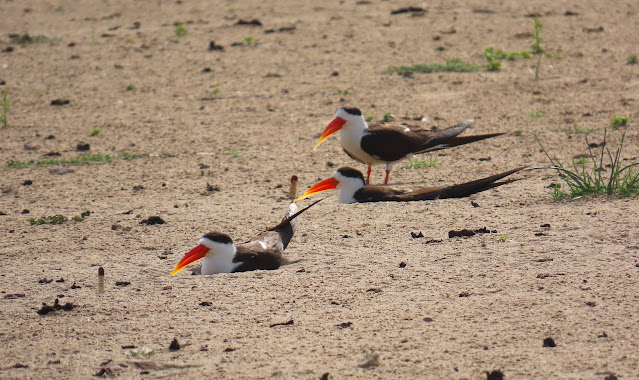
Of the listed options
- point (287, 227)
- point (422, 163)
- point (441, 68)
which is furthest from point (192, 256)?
point (441, 68)

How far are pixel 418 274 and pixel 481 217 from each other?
137cm

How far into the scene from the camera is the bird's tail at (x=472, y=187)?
749cm

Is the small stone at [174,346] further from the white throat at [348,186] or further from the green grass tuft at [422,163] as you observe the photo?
the green grass tuft at [422,163]

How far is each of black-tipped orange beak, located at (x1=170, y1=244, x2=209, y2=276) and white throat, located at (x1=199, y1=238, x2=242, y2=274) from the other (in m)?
0.03

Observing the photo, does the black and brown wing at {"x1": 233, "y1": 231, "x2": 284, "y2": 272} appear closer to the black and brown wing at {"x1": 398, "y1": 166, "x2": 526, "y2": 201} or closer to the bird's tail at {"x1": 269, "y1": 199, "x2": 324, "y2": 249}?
the bird's tail at {"x1": 269, "y1": 199, "x2": 324, "y2": 249}

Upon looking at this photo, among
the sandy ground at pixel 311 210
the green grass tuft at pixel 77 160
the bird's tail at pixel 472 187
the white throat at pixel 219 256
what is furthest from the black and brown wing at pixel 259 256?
the green grass tuft at pixel 77 160

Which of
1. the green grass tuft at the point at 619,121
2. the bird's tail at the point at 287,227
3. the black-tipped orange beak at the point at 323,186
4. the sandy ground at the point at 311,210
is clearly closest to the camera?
the sandy ground at the point at 311,210

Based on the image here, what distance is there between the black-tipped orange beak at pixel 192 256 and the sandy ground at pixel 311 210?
14 centimetres

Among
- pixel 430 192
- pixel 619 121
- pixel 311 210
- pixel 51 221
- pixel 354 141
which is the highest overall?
pixel 619 121

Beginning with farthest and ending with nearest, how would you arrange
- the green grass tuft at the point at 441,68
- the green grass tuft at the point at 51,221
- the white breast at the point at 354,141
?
the green grass tuft at the point at 441,68, the white breast at the point at 354,141, the green grass tuft at the point at 51,221

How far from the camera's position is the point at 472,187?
24.6ft

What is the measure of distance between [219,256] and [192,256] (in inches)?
7.7

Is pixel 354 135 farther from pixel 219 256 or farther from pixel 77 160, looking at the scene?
pixel 77 160

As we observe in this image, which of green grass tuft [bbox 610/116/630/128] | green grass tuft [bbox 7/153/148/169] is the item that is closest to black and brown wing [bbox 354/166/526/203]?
green grass tuft [bbox 610/116/630/128]
